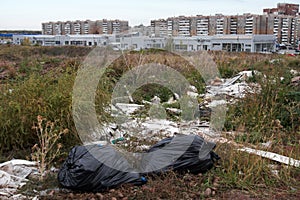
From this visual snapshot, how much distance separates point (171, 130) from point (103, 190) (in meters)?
1.76

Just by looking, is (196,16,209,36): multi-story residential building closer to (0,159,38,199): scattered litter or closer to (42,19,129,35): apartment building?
(42,19,129,35): apartment building

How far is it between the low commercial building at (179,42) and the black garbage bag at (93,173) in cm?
349

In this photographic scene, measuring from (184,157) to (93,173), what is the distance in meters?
0.87

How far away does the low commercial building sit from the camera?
260 inches

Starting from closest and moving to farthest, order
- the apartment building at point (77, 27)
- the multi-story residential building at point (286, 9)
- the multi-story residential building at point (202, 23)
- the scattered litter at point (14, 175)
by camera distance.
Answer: the scattered litter at point (14, 175) → the multi-story residential building at point (202, 23) → the apartment building at point (77, 27) → the multi-story residential building at point (286, 9)

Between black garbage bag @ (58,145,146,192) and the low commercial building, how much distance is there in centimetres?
349

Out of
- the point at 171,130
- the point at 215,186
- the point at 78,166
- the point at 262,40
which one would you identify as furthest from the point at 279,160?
the point at 262,40

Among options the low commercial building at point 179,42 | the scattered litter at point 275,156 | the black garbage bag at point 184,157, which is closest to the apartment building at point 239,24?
the low commercial building at point 179,42

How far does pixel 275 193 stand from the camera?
281cm

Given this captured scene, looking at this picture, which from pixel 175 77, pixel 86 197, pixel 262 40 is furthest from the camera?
pixel 262 40

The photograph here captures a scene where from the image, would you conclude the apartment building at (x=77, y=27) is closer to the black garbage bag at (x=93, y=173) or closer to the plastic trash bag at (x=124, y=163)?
the plastic trash bag at (x=124, y=163)

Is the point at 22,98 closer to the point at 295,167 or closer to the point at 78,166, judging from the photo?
the point at 78,166

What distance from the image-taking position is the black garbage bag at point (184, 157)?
3098mm

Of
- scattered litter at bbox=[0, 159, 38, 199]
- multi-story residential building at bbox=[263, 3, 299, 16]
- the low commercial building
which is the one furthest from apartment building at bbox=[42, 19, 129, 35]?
scattered litter at bbox=[0, 159, 38, 199]
